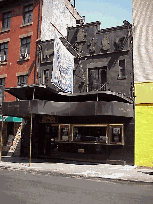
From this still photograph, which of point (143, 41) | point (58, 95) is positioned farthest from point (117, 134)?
point (143, 41)

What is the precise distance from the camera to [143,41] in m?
16.5

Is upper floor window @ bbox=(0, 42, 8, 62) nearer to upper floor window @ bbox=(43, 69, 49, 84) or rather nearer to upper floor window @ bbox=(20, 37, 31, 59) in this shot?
upper floor window @ bbox=(20, 37, 31, 59)

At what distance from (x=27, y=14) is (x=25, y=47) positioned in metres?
3.62

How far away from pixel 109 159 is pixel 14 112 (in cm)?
756

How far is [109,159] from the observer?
16.0 meters

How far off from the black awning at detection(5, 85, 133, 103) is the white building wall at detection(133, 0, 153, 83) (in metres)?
2.26

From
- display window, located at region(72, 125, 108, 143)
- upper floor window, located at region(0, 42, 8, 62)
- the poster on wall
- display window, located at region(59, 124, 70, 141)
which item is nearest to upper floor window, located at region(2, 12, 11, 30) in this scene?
upper floor window, located at region(0, 42, 8, 62)

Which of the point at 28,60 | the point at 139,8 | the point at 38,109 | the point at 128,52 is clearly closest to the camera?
the point at 38,109

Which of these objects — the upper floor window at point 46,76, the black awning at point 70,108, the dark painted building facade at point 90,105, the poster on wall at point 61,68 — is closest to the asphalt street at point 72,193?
the black awning at point 70,108

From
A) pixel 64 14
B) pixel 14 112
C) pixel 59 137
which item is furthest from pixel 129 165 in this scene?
pixel 64 14

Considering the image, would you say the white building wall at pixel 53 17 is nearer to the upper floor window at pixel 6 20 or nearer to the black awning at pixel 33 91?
the upper floor window at pixel 6 20

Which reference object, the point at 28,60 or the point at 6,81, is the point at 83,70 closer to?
the point at 28,60

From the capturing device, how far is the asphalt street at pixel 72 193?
679 cm

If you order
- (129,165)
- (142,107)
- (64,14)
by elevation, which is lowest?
(129,165)
